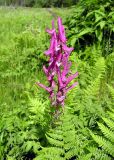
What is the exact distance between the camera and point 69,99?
374 centimetres

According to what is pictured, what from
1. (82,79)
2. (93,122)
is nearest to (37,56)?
(82,79)

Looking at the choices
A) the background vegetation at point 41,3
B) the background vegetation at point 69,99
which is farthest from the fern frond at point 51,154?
the background vegetation at point 41,3

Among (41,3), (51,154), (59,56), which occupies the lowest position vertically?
(41,3)

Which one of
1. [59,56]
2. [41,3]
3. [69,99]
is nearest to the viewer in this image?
[59,56]

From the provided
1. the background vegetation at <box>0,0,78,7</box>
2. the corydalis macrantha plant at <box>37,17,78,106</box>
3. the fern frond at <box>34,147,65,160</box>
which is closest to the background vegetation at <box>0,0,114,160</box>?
the fern frond at <box>34,147,65,160</box>

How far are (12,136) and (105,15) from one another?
137 inches

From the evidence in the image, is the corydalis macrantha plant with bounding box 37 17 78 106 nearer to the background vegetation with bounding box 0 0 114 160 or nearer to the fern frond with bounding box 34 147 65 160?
the background vegetation with bounding box 0 0 114 160

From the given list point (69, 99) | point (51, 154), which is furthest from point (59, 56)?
point (69, 99)

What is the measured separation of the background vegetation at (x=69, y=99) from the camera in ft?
9.71

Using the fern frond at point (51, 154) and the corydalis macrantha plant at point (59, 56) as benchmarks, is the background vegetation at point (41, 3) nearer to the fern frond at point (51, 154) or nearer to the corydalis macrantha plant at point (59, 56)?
the corydalis macrantha plant at point (59, 56)

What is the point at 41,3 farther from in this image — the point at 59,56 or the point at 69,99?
the point at 59,56

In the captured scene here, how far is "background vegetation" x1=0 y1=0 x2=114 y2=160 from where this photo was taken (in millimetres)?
2961

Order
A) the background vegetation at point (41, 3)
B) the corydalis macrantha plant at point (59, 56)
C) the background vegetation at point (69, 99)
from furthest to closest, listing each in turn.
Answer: the background vegetation at point (41, 3)
the background vegetation at point (69, 99)
the corydalis macrantha plant at point (59, 56)

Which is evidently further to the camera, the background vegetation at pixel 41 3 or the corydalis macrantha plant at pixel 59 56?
the background vegetation at pixel 41 3
